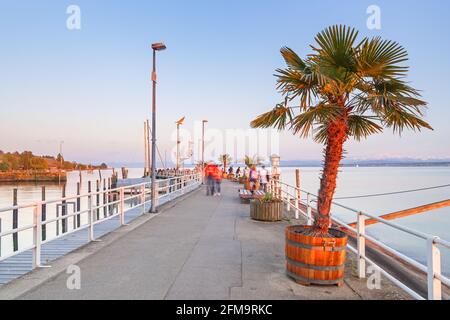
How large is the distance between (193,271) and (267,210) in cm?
584

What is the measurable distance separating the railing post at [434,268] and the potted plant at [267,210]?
294 inches

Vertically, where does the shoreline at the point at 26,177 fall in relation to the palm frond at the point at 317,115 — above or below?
below

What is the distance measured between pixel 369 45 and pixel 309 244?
303 centimetres

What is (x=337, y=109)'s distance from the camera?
5.24 m

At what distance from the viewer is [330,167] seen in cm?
534

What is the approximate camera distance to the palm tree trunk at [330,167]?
17.4 ft

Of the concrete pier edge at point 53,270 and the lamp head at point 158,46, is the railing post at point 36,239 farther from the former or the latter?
the lamp head at point 158,46

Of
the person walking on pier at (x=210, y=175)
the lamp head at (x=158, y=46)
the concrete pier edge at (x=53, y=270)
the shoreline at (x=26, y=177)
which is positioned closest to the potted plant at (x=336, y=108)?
the concrete pier edge at (x=53, y=270)

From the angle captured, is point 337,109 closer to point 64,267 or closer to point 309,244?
point 309,244

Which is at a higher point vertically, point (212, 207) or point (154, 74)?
point (154, 74)

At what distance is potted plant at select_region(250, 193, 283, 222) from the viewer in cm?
1117

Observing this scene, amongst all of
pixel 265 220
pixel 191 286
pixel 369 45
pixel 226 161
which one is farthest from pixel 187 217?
pixel 226 161

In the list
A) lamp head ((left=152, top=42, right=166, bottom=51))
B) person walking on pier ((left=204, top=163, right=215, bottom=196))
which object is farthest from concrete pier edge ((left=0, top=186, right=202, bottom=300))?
person walking on pier ((left=204, top=163, right=215, bottom=196))
